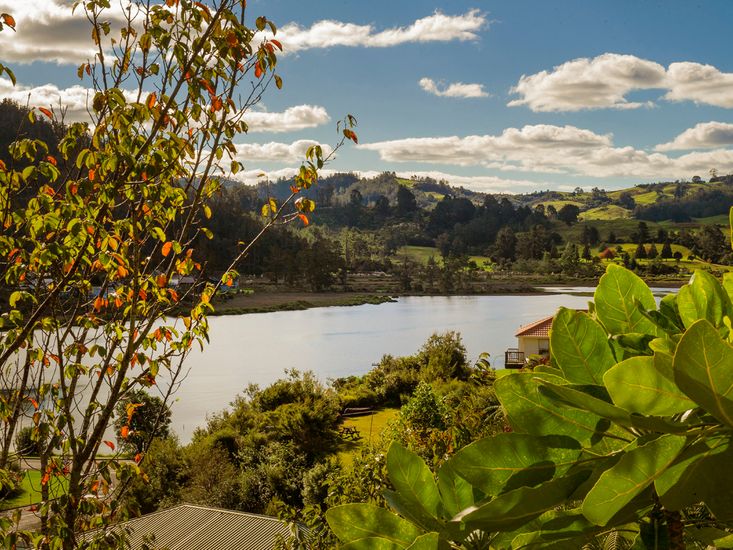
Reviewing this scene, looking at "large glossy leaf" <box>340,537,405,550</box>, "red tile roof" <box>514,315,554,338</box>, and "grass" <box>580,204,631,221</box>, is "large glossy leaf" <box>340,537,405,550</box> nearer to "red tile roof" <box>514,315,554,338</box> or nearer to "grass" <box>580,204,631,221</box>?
"red tile roof" <box>514,315,554,338</box>

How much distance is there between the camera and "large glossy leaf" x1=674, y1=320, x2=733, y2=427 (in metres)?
0.24

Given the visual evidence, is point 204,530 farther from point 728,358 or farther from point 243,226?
point 243,226

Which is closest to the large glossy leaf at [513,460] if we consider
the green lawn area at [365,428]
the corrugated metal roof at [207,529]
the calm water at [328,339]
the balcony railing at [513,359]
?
the corrugated metal roof at [207,529]

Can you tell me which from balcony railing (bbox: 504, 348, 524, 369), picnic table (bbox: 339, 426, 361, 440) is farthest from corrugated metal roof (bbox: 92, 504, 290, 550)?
balcony railing (bbox: 504, 348, 524, 369)

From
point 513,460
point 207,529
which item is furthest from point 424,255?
point 513,460

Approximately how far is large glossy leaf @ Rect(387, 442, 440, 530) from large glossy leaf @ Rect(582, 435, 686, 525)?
104 mm

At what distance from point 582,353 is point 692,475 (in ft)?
0.29

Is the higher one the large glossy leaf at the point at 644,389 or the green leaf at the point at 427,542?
the large glossy leaf at the point at 644,389

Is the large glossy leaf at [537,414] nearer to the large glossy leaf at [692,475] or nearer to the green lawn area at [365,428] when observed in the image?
the large glossy leaf at [692,475]

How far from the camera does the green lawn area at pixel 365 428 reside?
15219 mm

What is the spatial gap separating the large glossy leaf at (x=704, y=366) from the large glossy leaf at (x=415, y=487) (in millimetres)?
164

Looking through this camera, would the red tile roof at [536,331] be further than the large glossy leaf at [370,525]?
Yes

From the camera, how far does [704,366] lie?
243mm

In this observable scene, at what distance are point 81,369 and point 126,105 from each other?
1030 millimetres
